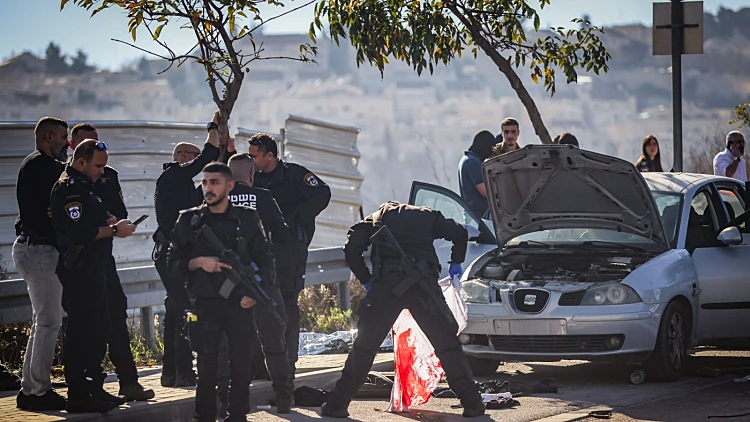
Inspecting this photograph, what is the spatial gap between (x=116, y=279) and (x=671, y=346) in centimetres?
434

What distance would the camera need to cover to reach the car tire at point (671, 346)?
8.82 meters

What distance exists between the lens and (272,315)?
724 cm

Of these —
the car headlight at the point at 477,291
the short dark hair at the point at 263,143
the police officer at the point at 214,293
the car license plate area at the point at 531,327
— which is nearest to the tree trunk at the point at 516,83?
the car headlight at the point at 477,291

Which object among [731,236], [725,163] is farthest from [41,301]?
[725,163]

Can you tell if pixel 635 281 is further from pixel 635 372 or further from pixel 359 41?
pixel 359 41

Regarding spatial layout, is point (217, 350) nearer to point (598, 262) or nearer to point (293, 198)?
point (293, 198)

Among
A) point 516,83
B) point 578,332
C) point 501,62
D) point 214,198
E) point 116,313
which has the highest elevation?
point 501,62

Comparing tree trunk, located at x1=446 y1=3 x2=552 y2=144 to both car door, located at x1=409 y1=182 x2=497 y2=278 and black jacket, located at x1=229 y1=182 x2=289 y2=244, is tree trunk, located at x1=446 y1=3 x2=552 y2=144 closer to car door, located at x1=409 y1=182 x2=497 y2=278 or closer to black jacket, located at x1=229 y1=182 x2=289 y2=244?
car door, located at x1=409 y1=182 x2=497 y2=278

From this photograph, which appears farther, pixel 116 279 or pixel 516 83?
pixel 516 83

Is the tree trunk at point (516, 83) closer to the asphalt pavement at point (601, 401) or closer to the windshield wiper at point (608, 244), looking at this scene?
the windshield wiper at point (608, 244)

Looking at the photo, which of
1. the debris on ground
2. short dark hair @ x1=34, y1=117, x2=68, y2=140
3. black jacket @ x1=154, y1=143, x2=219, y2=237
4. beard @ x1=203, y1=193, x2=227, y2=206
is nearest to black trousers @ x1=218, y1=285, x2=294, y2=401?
beard @ x1=203, y1=193, x2=227, y2=206

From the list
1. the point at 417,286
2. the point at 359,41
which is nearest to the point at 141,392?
the point at 417,286

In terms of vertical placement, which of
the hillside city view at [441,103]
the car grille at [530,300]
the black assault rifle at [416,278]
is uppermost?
the hillside city view at [441,103]

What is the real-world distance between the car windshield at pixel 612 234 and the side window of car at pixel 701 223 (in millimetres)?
162
